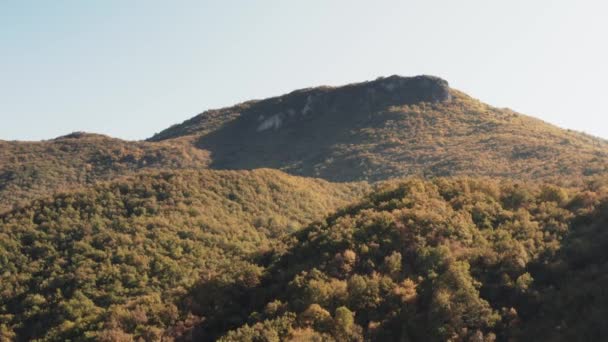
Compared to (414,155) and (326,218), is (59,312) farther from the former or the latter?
(414,155)

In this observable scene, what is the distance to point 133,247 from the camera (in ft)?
177

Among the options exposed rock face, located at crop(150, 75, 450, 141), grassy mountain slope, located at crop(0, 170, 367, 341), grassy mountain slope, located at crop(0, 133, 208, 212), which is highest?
exposed rock face, located at crop(150, 75, 450, 141)

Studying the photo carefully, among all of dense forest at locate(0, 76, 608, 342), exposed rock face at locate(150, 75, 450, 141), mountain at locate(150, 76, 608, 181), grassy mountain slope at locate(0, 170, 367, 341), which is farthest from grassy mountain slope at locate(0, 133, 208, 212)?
grassy mountain slope at locate(0, 170, 367, 341)

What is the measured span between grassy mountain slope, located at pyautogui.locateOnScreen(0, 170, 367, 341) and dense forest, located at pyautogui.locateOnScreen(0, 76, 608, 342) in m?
0.20

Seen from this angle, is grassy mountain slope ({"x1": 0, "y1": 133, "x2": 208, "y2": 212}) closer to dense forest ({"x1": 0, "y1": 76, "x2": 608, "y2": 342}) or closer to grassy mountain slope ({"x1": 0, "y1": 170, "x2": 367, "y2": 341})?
dense forest ({"x1": 0, "y1": 76, "x2": 608, "y2": 342})

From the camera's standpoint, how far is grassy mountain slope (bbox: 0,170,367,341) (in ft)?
112

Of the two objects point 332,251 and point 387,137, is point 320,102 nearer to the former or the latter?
point 387,137

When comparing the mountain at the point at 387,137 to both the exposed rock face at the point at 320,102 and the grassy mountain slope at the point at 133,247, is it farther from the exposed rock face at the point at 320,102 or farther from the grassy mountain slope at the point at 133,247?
the grassy mountain slope at the point at 133,247

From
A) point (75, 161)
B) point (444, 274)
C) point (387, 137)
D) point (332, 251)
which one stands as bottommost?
point (444, 274)

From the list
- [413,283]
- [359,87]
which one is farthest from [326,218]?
[359,87]

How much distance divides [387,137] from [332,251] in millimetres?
95033

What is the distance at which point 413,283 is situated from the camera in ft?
92.8

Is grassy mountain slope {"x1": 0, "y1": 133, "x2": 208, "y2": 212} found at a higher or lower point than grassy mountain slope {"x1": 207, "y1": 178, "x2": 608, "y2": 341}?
higher

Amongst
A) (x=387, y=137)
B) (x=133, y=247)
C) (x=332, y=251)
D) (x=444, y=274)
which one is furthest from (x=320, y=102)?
(x=444, y=274)
